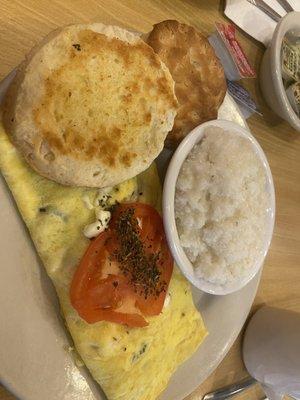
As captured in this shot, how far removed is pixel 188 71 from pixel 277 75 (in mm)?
448

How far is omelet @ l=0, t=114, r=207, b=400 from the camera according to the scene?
94 cm

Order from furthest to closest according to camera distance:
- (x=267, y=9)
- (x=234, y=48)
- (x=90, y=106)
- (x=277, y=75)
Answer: (x=267, y=9)
(x=277, y=75)
(x=234, y=48)
(x=90, y=106)

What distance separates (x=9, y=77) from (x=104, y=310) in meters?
0.47

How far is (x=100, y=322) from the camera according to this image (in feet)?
3.31

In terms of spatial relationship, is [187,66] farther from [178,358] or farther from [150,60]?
[178,358]

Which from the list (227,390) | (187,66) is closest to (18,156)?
(187,66)

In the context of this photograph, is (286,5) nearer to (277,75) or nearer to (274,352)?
(277,75)

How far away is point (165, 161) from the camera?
1205 millimetres

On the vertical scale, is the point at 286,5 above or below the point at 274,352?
above

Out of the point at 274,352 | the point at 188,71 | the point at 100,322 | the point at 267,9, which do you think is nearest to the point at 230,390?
the point at 274,352

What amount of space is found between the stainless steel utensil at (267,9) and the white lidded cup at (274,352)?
3.08 ft

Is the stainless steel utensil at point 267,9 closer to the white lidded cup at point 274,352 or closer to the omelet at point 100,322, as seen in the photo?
the omelet at point 100,322

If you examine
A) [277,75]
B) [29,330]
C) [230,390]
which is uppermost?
[277,75]

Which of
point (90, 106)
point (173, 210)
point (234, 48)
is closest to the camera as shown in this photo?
point (90, 106)
